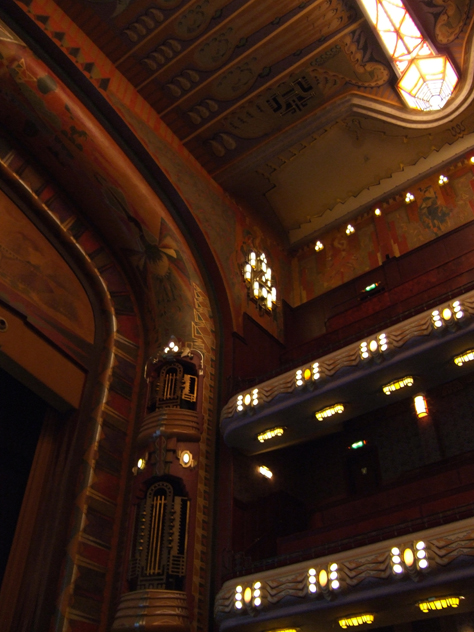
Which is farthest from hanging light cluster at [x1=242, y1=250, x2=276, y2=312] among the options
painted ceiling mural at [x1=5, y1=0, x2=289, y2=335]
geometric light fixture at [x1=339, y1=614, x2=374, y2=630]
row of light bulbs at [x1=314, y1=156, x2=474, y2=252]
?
geometric light fixture at [x1=339, y1=614, x2=374, y2=630]

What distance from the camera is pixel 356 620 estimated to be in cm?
761

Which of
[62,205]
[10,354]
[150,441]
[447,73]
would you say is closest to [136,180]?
[62,205]

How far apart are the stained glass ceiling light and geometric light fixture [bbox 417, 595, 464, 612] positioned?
36.7ft

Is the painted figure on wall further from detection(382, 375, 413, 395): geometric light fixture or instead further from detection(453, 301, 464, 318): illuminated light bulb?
detection(382, 375, 413, 395): geometric light fixture

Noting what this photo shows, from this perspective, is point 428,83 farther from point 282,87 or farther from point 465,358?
point 465,358

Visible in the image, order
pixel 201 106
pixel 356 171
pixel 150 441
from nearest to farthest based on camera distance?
pixel 150 441 < pixel 201 106 < pixel 356 171

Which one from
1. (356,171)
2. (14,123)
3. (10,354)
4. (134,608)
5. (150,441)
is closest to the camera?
(134,608)

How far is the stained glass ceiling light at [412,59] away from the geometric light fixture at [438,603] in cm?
1119

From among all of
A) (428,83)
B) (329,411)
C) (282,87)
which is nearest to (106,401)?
(329,411)

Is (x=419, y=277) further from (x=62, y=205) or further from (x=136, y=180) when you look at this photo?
(x=62, y=205)

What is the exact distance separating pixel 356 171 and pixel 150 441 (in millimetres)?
9475

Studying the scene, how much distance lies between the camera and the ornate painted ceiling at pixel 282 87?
12289 millimetres

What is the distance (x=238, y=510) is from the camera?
389 inches

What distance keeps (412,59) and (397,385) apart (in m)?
8.23
